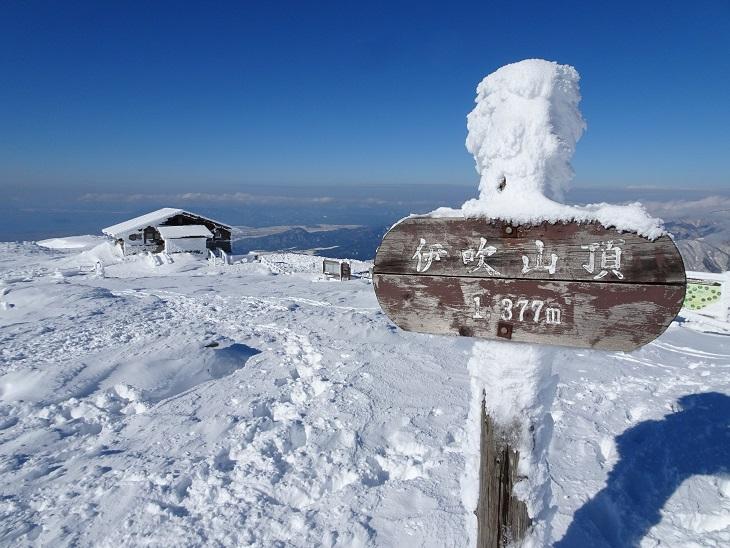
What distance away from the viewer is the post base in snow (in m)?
2.03

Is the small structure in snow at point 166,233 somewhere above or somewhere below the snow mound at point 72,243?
above

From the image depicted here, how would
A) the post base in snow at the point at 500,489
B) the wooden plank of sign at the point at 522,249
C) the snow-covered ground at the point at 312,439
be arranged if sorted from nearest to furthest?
the wooden plank of sign at the point at 522,249, the post base in snow at the point at 500,489, the snow-covered ground at the point at 312,439

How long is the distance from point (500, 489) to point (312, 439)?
9.83 ft

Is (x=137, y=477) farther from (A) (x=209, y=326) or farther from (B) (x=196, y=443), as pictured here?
(A) (x=209, y=326)

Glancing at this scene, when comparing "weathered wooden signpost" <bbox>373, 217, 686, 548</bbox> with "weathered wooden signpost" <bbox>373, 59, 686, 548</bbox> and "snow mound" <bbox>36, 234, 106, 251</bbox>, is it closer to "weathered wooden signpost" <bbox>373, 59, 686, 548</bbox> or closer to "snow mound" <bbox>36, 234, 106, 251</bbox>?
"weathered wooden signpost" <bbox>373, 59, 686, 548</bbox>

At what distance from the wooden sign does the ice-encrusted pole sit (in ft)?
0.56

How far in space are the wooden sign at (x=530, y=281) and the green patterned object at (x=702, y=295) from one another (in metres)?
11.7

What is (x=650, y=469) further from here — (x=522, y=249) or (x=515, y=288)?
(x=522, y=249)

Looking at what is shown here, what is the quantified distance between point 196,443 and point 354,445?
1.81 metres

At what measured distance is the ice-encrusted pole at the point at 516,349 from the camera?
190cm

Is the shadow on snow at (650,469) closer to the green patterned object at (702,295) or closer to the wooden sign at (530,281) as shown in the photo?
the wooden sign at (530,281)

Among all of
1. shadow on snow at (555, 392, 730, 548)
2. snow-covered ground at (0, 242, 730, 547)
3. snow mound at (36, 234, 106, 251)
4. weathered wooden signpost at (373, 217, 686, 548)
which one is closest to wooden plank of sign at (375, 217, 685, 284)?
weathered wooden signpost at (373, 217, 686, 548)

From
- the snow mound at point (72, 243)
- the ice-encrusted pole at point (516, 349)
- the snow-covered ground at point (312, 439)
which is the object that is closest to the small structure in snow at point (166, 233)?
the snow mound at point (72, 243)

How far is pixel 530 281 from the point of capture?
180 cm
